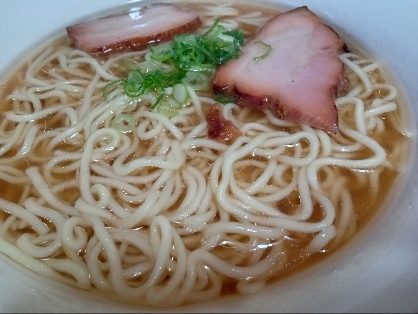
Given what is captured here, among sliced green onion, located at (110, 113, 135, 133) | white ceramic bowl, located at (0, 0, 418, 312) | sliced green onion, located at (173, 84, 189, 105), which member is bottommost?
white ceramic bowl, located at (0, 0, 418, 312)

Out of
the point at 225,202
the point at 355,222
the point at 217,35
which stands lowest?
the point at 355,222

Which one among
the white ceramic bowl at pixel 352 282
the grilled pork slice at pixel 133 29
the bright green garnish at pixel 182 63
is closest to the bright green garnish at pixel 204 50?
the bright green garnish at pixel 182 63

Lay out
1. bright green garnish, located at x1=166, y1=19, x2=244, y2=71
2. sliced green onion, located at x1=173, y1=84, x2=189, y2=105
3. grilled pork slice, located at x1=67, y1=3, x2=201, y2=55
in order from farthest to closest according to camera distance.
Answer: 1. grilled pork slice, located at x1=67, y1=3, x2=201, y2=55
2. bright green garnish, located at x1=166, y1=19, x2=244, y2=71
3. sliced green onion, located at x1=173, y1=84, x2=189, y2=105

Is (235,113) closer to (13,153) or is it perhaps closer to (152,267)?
(152,267)

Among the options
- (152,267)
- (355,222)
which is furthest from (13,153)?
(355,222)

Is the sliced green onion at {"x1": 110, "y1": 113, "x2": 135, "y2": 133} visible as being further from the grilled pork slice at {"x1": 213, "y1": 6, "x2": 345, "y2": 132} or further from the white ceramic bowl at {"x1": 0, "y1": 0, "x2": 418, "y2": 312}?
the white ceramic bowl at {"x1": 0, "y1": 0, "x2": 418, "y2": 312}

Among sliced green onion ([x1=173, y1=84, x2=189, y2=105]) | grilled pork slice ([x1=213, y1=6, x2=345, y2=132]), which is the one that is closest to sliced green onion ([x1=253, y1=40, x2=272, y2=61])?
grilled pork slice ([x1=213, y1=6, x2=345, y2=132])

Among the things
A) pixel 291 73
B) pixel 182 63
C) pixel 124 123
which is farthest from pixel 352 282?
pixel 182 63

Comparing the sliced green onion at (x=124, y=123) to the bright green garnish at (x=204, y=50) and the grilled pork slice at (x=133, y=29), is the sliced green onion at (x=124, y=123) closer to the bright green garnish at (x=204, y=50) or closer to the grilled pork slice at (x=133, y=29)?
the bright green garnish at (x=204, y=50)
